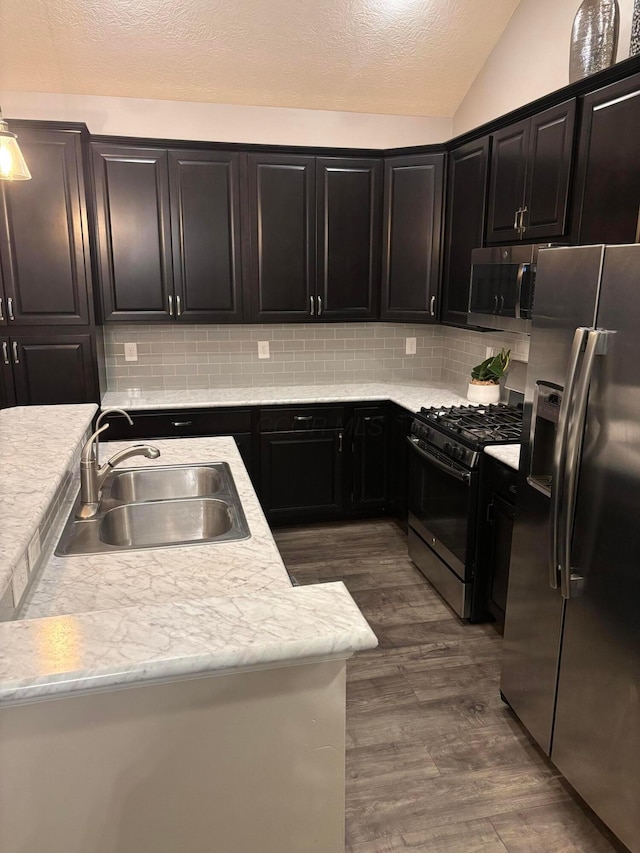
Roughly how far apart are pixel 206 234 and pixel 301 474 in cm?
162

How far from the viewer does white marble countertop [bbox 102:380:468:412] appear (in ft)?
12.7

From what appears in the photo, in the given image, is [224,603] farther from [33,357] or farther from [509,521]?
[33,357]

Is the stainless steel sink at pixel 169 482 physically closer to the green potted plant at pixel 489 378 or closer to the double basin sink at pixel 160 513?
the double basin sink at pixel 160 513

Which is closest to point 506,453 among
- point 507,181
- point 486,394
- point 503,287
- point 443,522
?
point 443,522

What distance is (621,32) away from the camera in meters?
→ 2.71

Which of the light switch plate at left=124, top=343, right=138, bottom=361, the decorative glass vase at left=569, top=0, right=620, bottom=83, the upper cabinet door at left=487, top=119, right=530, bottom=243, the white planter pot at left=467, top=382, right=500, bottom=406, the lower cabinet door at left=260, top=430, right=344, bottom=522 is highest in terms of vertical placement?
the decorative glass vase at left=569, top=0, right=620, bottom=83

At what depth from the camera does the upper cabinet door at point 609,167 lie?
2256 millimetres

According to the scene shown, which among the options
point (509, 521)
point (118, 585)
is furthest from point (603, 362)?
point (118, 585)

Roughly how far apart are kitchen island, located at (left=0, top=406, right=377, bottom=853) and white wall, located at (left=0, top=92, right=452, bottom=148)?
367cm

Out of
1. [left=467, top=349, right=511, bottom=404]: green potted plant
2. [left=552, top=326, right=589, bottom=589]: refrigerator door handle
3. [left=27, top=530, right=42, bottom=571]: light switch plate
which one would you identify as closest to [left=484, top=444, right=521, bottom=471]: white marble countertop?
[left=552, top=326, right=589, bottom=589]: refrigerator door handle

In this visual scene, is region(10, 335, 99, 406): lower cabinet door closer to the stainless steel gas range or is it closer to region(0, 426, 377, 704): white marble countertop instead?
the stainless steel gas range

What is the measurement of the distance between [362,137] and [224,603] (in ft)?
12.9

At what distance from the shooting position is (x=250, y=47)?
3.66m

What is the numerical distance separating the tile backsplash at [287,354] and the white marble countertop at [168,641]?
10.6 feet
